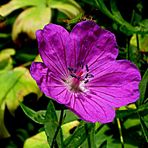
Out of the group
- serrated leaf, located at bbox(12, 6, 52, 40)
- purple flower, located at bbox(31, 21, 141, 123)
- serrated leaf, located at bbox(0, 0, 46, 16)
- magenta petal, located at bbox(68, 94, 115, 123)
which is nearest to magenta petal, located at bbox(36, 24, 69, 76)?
purple flower, located at bbox(31, 21, 141, 123)

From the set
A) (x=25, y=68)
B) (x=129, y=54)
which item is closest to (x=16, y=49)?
(x=25, y=68)

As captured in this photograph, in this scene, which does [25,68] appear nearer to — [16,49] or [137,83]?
[16,49]

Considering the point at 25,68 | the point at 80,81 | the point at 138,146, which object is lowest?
the point at 138,146

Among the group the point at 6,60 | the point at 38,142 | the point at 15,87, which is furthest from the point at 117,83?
the point at 6,60

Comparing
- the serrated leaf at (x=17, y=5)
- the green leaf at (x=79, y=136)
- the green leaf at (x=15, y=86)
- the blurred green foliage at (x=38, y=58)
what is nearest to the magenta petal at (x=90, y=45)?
the blurred green foliage at (x=38, y=58)

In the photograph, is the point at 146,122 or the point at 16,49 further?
the point at 16,49

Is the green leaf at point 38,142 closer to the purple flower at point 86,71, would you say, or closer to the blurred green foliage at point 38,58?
the blurred green foliage at point 38,58
